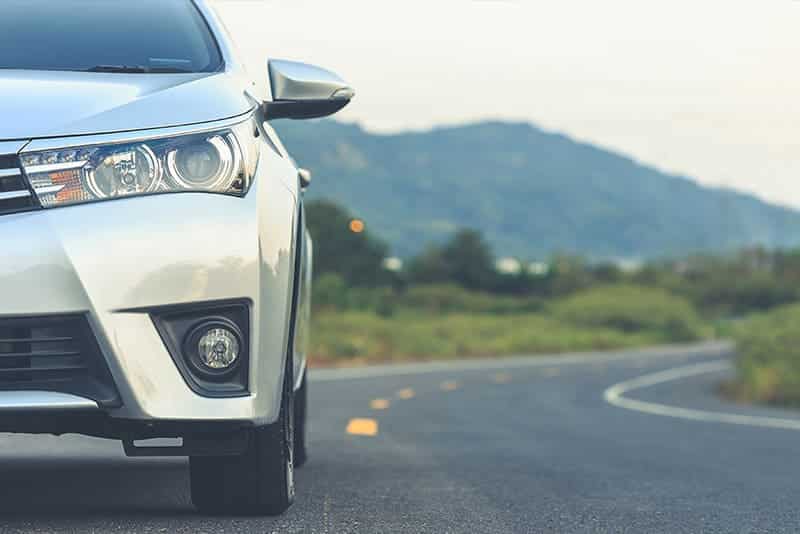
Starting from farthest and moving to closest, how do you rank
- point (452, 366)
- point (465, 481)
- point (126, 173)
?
point (452, 366), point (465, 481), point (126, 173)

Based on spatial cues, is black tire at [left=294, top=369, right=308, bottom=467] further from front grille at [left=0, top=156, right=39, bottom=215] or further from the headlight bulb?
front grille at [left=0, top=156, right=39, bottom=215]

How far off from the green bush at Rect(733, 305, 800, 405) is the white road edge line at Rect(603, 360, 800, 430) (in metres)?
2.19

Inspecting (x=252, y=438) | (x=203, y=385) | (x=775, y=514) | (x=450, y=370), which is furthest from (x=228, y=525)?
(x=450, y=370)

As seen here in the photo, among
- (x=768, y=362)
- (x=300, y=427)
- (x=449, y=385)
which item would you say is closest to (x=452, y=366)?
(x=449, y=385)

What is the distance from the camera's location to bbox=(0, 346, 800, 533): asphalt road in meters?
4.50

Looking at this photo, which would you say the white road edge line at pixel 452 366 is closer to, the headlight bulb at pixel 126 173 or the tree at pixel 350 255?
the headlight bulb at pixel 126 173

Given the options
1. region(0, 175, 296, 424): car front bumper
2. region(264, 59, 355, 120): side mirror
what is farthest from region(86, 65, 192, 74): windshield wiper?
region(0, 175, 296, 424): car front bumper

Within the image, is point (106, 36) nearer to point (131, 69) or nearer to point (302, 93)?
point (131, 69)

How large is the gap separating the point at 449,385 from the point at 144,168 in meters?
21.4

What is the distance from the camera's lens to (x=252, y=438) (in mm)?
4199

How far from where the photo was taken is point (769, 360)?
80.8 ft

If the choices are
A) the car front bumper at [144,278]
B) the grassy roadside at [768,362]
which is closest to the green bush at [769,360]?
the grassy roadside at [768,362]

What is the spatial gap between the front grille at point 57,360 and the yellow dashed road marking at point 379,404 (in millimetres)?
12839

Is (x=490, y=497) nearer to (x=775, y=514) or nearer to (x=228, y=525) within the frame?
(x=775, y=514)
